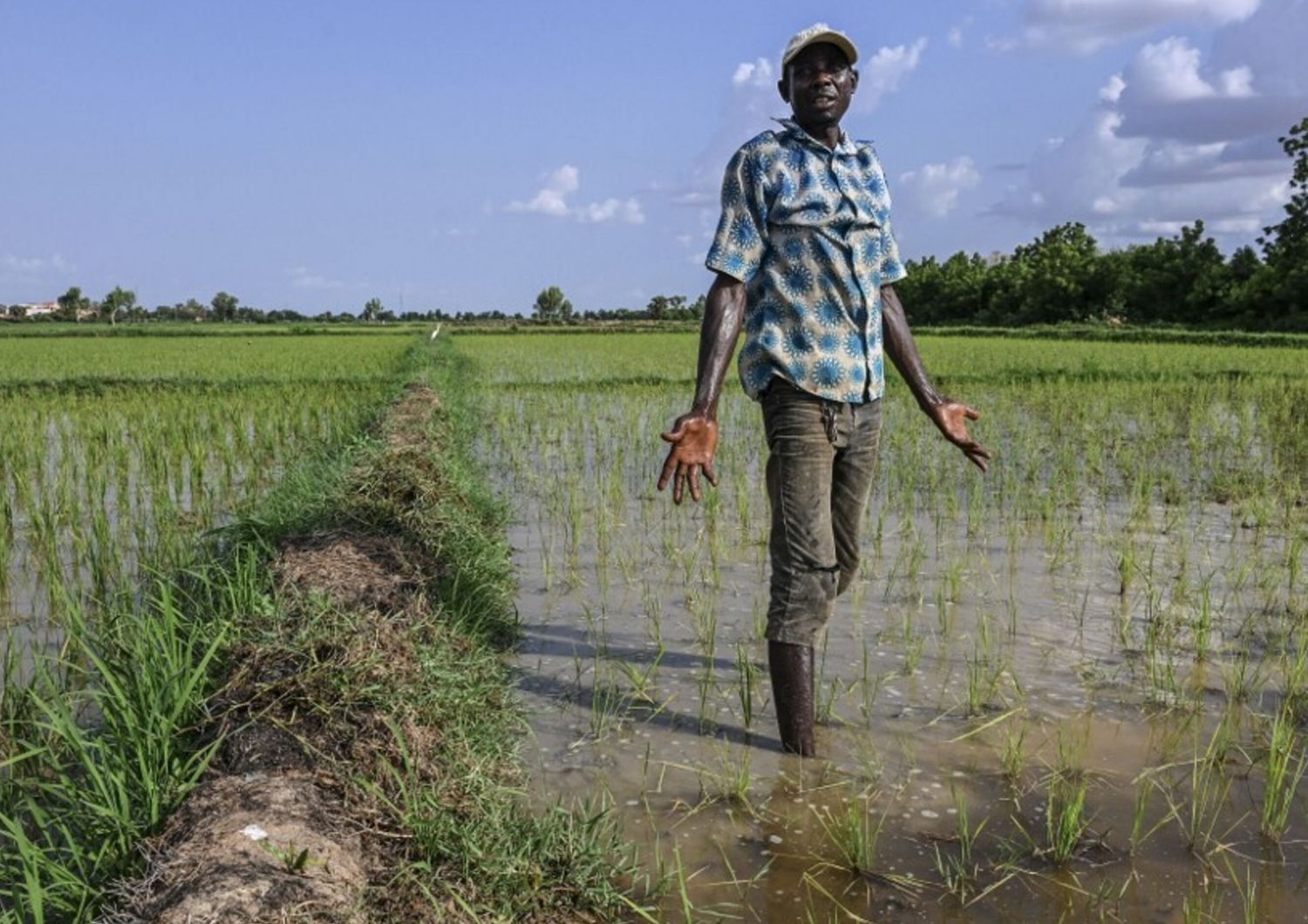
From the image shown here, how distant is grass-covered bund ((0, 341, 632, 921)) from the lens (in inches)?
63.9

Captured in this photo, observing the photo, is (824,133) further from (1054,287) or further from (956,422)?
(1054,287)

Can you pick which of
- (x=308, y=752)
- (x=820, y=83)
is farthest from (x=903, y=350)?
(x=308, y=752)

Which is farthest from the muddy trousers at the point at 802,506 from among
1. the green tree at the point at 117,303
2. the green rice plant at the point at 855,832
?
the green tree at the point at 117,303

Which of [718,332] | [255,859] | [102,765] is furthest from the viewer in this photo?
[718,332]

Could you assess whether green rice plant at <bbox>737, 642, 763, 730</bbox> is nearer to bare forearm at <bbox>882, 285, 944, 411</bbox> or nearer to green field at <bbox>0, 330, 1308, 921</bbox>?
green field at <bbox>0, 330, 1308, 921</bbox>

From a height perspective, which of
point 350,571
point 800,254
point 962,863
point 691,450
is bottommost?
point 962,863

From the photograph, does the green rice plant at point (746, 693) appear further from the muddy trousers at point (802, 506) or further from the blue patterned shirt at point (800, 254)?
the blue patterned shirt at point (800, 254)

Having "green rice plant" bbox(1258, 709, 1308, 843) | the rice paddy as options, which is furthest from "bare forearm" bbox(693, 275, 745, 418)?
the rice paddy

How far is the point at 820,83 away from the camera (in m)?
2.38

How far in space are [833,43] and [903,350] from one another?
756mm

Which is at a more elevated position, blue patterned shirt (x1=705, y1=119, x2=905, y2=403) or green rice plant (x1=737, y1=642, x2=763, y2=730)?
blue patterned shirt (x1=705, y1=119, x2=905, y2=403)

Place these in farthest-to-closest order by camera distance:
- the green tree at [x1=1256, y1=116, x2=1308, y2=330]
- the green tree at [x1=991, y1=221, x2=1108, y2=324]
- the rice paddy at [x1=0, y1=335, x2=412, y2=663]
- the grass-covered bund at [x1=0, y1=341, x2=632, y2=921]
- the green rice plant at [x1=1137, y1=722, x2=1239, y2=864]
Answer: the green tree at [x1=991, y1=221, x2=1108, y2=324], the green tree at [x1=1256, y1=116, x2=1308, y2=330], the rice paddy at [x1=0, y1=335, x2=412, y2=663], the green rice plant at [x1=1137, y1=722, x2=1239, y2=864], the grass-covered bund at [x1=0, y1=341, x2=632, y2=921]

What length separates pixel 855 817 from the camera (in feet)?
6.31

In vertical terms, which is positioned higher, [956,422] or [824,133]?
[824,133]
